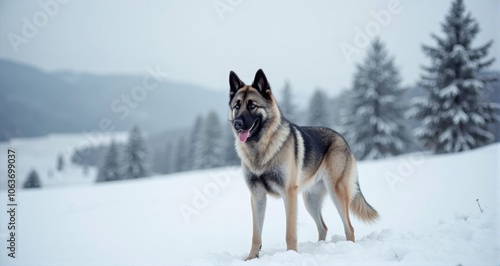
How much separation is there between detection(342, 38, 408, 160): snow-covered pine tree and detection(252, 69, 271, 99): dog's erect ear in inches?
830

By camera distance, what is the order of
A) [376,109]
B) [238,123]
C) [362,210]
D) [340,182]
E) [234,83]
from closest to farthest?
[238,123] → [234,83] → [340,182] → [362,210] → [376,109]

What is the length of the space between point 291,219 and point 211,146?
1040 inches

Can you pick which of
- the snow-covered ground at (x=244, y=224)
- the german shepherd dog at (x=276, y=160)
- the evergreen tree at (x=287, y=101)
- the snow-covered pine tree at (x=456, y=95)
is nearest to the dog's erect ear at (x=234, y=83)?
the german shepherd dog at (x=276, y=160)

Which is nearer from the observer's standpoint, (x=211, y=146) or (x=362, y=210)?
(x=362, y=210)

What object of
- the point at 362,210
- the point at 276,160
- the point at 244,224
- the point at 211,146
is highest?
the point at 276,160

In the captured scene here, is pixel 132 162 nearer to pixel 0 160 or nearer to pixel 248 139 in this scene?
pixel 0 160

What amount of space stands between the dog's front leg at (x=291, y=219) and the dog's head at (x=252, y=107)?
37.6 inches

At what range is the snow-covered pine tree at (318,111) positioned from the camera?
28.7 metres

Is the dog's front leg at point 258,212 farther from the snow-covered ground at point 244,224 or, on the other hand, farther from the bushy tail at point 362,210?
the bushy tail at point 362,210

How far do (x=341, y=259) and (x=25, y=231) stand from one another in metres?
7.12

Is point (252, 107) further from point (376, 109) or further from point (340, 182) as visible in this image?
point (376, 109)

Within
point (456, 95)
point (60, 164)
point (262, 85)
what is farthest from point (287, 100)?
point (60, 164)

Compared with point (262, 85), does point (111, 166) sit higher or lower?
lower

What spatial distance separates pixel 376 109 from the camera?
24.4 meters
